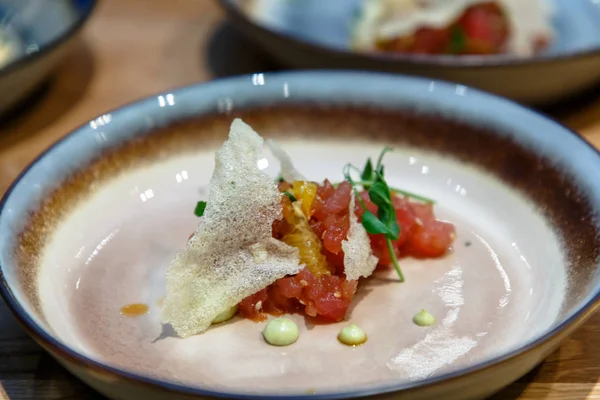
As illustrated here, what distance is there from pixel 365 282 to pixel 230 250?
301 millimetres

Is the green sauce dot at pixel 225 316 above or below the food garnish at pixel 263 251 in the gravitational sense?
below

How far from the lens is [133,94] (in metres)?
2.63

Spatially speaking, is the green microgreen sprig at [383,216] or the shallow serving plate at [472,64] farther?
the shallow serving plate at [472,64]

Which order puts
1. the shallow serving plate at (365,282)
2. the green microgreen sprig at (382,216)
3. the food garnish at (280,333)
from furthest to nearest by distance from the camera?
the green microgreen sprig at (382,216) → the food garnish at (280,333) → the shallow serving plate at (365,282)

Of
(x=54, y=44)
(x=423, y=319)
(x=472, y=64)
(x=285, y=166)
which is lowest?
(x=423, y=319)

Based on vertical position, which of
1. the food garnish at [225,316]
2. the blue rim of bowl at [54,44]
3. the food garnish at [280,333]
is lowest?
the food garnish at [280,333]

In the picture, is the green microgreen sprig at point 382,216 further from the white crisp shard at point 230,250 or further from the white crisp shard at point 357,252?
the white crisp shard at point 230,250

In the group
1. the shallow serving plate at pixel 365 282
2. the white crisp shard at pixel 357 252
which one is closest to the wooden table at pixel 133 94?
the shallow serving plate at pixel 365 282

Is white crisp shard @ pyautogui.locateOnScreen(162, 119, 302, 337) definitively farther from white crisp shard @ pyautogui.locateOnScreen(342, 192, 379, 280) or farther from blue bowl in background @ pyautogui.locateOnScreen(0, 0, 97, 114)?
blue bowl in background @ pyautogui.locateOnScreen(0, 0, 97, 114)

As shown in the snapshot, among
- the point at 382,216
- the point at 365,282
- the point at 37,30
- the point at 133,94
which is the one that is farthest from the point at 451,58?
the point at 37,30

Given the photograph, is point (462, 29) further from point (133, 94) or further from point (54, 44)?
point (54, 44)

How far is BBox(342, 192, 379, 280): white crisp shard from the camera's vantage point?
150cm

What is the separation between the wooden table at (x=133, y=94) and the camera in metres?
1.41

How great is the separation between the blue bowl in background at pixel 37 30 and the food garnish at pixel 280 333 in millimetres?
1260
